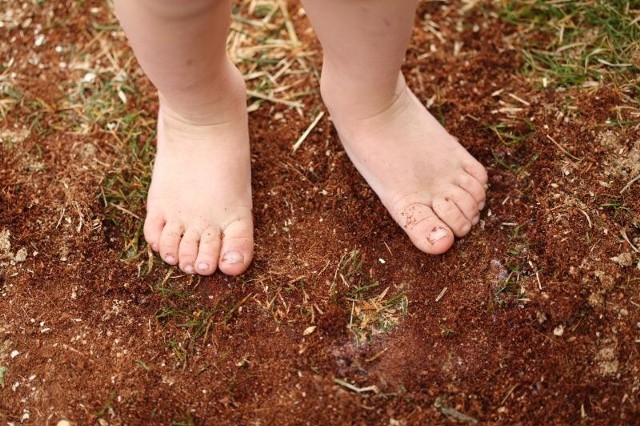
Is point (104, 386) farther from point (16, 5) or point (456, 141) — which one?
point (16, 5)

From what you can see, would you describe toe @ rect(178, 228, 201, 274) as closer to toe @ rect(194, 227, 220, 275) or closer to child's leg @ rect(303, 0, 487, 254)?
toe @ rect(194, 227, 220, 275)

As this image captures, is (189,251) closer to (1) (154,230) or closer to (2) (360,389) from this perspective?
(1) (154,230)

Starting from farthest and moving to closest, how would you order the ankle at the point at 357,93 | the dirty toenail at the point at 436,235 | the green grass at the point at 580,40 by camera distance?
the green grass at the point at 580,40, the dirty toenail at the point at 436,235, the ankle at the point at 357,93

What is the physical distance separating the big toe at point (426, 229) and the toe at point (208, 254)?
0.43 m

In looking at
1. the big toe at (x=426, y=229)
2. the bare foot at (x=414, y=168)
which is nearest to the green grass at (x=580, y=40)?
the bare foot at (x=414, y=168)

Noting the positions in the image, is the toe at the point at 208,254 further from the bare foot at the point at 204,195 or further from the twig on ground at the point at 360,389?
the twig on ground at the point at 360,389

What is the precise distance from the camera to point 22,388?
1.46 metres

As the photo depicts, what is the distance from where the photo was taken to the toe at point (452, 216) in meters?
1.51

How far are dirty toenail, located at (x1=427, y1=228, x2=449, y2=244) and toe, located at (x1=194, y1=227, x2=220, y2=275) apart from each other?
1.57ft

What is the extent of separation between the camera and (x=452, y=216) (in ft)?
4.94

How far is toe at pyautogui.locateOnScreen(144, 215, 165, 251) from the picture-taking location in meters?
1.55

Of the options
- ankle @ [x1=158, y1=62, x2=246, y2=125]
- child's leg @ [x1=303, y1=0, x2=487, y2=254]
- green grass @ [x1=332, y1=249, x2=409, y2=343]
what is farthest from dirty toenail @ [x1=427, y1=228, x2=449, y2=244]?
ankle @ [x1=158, y1=62, x2=246, y2=125]

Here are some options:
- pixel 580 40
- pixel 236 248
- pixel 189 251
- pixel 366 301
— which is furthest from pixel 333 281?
pixel 580 40

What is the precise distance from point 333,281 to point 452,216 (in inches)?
11.9
